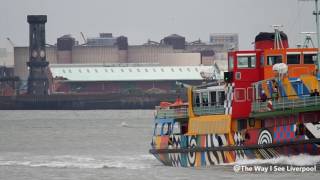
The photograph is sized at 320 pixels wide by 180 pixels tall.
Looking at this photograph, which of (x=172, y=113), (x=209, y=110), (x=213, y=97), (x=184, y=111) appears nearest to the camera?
(x=209, y=110)

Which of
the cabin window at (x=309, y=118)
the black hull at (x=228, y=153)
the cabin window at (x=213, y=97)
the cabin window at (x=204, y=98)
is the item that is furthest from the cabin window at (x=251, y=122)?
the cabin window at (x=204, y=98)

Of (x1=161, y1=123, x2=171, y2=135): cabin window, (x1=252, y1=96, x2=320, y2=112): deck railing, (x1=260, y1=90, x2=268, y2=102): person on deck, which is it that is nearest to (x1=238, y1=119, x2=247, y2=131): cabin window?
(x1=252, y1=96, x2=320, y2=112): deck railing

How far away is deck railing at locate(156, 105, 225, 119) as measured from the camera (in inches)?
1786

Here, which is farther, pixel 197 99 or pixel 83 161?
pixel 83 161

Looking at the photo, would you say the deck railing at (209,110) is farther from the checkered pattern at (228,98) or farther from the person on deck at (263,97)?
the person on deck at (263,97)

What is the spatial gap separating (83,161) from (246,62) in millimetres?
12781

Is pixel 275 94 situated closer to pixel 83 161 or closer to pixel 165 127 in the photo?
pixel 165 127

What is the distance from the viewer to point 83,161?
178 feet

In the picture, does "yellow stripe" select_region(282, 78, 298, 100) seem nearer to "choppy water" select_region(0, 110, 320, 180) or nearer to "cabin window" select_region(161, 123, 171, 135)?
"choppy water" select_region(0, 110, 320, 180)

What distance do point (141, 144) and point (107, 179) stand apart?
26171mm

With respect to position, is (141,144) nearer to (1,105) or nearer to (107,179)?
(107,179)

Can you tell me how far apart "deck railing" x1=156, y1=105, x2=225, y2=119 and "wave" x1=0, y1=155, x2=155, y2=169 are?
2.32 m

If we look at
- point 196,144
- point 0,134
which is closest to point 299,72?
point 196,144

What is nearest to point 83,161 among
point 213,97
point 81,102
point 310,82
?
point 213,97
